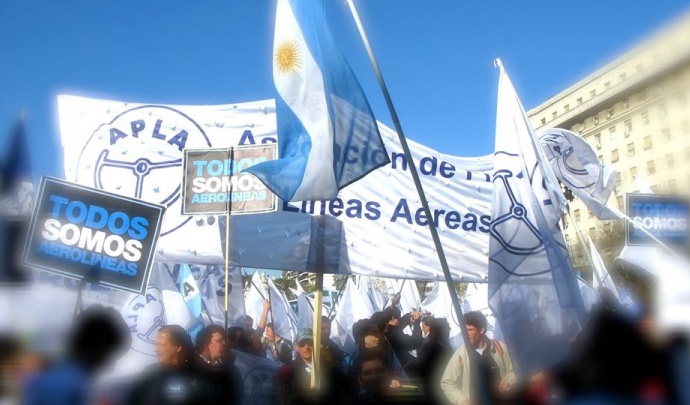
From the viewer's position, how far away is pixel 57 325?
422 cm

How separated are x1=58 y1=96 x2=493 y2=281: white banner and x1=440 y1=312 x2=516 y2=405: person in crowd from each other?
85.4 inches

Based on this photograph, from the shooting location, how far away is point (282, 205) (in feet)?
23.9

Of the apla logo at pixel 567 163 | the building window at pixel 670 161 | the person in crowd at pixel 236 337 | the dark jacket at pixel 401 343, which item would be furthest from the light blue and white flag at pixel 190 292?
the building window at pixel 670 161

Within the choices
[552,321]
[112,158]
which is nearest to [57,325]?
[552,321]

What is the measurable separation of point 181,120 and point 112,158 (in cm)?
77

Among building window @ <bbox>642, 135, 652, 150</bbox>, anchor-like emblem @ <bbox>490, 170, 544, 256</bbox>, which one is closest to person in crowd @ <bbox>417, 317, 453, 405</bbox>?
anchor-like emblem @ <bbox>490, 170, 544, 256</bbox>

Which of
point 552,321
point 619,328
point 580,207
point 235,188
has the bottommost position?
point 619,328

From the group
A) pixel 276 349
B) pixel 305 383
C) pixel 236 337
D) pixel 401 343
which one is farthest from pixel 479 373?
pixel 276 349

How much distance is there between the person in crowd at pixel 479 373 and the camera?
4188 millimetres

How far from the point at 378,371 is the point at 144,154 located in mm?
3945

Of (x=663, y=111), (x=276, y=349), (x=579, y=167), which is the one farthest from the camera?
(x=276, y=349)

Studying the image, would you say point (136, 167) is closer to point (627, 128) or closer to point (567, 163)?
point (567, 163)

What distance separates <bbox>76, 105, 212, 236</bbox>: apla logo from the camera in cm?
744

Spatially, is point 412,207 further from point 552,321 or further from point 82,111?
point 82,111
